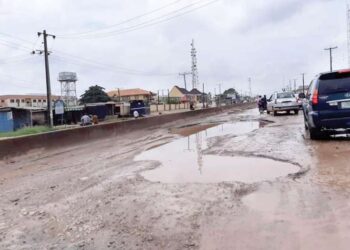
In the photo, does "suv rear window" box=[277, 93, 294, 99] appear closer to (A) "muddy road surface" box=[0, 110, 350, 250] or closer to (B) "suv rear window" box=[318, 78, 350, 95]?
(B) "suv rear window" box=[318, 78, 350, 95]

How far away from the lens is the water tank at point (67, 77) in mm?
105625

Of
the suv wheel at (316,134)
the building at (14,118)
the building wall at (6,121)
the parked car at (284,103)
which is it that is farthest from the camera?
the building at (14,118)

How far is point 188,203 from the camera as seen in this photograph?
5.76 m

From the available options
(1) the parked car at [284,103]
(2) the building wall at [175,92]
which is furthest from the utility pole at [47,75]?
(2) the building wall at [175,92]

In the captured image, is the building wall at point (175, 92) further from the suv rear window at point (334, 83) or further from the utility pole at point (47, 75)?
the suv rear window at point (334, 83)

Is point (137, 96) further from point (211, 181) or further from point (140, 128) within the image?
point (211, 181)

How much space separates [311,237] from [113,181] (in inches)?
161

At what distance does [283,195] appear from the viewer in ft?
19.5

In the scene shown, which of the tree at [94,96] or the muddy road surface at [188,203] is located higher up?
the tree at [94,96]

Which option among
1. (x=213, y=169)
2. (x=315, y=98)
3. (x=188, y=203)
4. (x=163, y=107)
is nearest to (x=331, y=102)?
(x=315, y=98)

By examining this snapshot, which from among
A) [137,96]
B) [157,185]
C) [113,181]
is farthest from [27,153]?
[137,96]

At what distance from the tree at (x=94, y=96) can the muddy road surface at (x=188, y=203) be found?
8892 cm

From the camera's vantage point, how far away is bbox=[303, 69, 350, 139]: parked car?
10852 mm

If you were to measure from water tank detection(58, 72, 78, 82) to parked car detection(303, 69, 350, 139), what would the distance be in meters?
99.6
